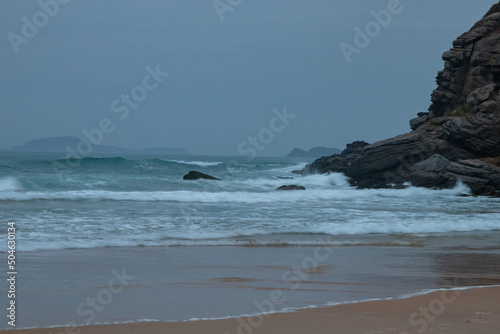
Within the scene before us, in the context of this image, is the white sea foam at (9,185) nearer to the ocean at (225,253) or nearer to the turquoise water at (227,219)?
the turquoise water at (227,219)

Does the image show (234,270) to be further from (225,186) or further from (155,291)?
(225,186)

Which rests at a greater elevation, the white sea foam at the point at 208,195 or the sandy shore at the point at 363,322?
the white sea foam at the point at 208,195

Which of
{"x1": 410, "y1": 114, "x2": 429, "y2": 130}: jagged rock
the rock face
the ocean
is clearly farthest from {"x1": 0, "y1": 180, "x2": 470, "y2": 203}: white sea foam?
{"x1": 410, "y1": 114, "x2": 429, "y2": 130}: jagged rock

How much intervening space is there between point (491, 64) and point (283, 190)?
595 inches

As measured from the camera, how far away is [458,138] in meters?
32.2

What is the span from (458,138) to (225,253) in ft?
80.6

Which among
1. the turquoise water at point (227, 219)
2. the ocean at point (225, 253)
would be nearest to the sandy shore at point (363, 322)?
the ocean at point (225, 253)

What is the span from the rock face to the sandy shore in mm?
23226

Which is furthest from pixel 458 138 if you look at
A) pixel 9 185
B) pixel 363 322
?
pixel 363 322

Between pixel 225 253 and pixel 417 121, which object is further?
pixel 417 121

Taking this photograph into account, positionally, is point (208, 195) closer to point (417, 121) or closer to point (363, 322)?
point (363, 322)

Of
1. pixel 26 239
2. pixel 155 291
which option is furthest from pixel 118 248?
pixel 155 291

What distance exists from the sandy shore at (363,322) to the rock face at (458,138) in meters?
23.2

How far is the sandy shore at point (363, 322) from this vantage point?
218 inches
